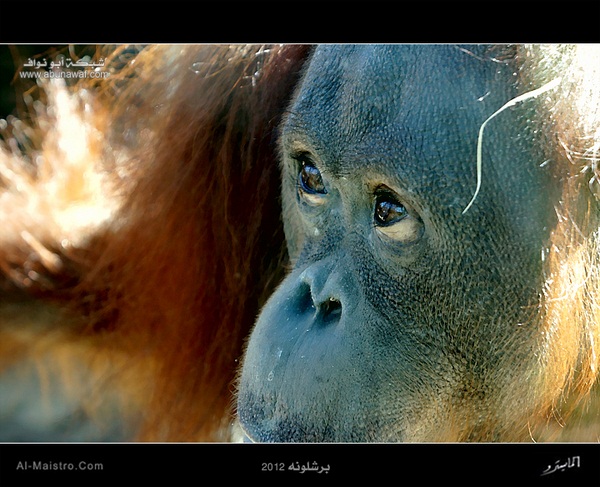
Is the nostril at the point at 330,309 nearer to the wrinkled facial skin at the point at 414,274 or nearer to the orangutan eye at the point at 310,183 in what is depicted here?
the wrinkled facial skin at the point at 414,274

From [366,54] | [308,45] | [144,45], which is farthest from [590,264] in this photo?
[144,45]

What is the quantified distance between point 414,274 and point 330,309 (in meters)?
0.14

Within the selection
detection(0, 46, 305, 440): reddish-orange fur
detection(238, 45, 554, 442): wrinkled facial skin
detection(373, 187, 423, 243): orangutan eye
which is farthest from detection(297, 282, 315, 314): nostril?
detection(0, 46, 305, 440): reddish-orange fur

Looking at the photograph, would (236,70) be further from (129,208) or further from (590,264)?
(590,264)

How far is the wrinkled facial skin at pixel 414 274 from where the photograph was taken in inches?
46.8

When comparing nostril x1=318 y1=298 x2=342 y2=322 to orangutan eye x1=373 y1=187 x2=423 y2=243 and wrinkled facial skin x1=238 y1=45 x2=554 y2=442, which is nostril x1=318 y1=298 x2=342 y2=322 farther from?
orangutan eye x1=373 y1=187 x2=423 y2=243

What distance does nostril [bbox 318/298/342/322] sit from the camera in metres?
1.23

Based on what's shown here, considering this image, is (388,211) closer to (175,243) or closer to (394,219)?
(394,219)

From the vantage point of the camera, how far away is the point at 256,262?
70.3 inches

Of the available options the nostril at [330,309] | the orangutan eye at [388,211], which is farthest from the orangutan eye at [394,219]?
the nostril at [330,309]

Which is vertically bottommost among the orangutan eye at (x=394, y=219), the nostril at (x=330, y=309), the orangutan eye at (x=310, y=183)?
the nostril at (x=330, y=309)

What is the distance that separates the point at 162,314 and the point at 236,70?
62cm

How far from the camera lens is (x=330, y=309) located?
49.0 inches

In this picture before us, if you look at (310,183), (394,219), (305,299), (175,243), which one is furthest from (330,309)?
(175,243)
